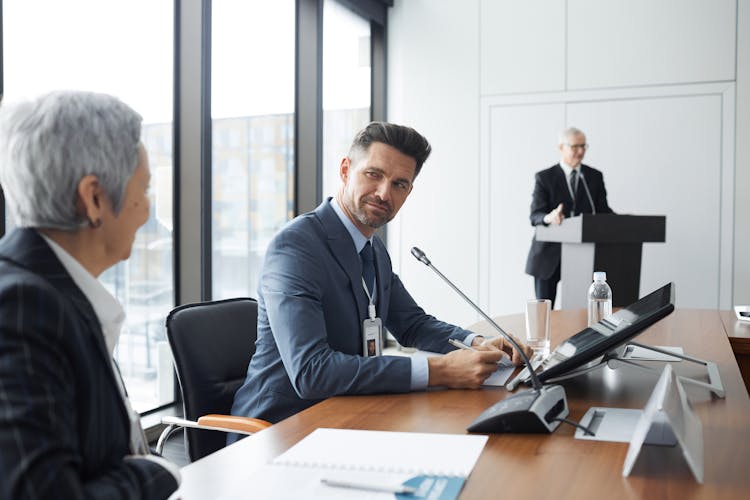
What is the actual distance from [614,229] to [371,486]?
367 centimetres

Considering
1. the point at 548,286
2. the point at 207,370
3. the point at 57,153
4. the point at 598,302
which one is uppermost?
the point at 57,153

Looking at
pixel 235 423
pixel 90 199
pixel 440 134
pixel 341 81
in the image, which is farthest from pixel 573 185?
pixel 90 199

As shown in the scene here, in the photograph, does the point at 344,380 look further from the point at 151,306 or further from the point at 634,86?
the point at 634,86

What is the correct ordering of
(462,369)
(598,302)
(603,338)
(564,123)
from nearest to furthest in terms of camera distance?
1. (603,338)
2. (462,369)
3. (598,302)
4. (564,123)

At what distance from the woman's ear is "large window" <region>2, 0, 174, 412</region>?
8.44 ft

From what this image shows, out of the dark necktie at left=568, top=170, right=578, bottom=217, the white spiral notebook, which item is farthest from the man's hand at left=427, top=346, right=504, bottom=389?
the dark necktie at left=568, top=170, right=578, bottom=217

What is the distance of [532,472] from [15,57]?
2.86 m

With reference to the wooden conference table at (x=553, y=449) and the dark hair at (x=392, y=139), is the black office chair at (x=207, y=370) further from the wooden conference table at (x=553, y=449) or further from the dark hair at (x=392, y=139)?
the dark hair at (x=392, y=139)

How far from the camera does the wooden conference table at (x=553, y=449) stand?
3.52 feet

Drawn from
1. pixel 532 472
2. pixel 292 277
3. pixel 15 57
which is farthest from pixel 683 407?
pixel 15 57

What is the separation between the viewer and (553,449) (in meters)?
1.26

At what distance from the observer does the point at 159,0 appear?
3990mm

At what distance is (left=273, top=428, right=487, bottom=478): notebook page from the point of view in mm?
1160

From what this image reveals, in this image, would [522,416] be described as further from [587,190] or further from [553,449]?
[587,190]
